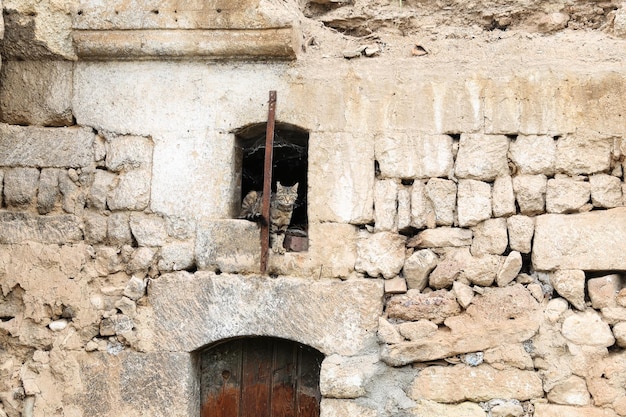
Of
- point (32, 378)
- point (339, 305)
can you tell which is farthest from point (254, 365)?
point (32, 378)

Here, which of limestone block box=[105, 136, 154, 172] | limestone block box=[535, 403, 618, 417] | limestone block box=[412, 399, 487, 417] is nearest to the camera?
limestone block box=[535, 403, 618, 417]

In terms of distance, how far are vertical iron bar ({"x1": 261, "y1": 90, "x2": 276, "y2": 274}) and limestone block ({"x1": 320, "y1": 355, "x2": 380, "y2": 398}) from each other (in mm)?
632

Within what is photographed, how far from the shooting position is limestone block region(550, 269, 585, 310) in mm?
3787

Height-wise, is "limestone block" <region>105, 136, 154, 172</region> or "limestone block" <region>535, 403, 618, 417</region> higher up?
"limestone block" <region>105, 136, 154, 172</region>

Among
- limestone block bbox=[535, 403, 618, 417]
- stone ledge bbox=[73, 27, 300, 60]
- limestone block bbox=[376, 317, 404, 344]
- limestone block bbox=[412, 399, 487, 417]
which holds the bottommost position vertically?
limestone block bbox=[412, 399, 487, 417]

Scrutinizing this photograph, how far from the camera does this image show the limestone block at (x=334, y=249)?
4.02 meters

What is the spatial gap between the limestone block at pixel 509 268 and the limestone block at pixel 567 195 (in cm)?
30

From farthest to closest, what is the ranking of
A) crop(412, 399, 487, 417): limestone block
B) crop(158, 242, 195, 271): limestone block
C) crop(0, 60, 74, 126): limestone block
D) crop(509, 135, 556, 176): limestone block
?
crop(0, 60, 74, 126): limestone block, crop(158, 242, 195, 271): limestone block, crop(509, 135, 556, 176): limestone block, crop(412, 399, 487, 417): limestone block

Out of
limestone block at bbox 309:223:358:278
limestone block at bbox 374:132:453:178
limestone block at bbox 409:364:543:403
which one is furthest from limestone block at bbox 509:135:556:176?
limestone block at bbox 409:364:543:403

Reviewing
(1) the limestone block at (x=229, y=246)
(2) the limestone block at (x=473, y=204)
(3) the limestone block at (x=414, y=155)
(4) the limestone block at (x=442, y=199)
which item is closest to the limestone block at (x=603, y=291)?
(2) the limestone block at (x=473, y=204)

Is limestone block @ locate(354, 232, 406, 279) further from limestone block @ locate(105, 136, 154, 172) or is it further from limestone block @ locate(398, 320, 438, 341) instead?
limestone block @ locate(105, 136, 154, 172)

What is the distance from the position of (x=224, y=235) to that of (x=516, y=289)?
156cm

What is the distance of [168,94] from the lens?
168 inches

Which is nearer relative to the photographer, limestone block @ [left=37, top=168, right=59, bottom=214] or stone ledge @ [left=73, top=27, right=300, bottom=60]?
stone ledge @ [left=73, top=27, right=300, bottom=60]
